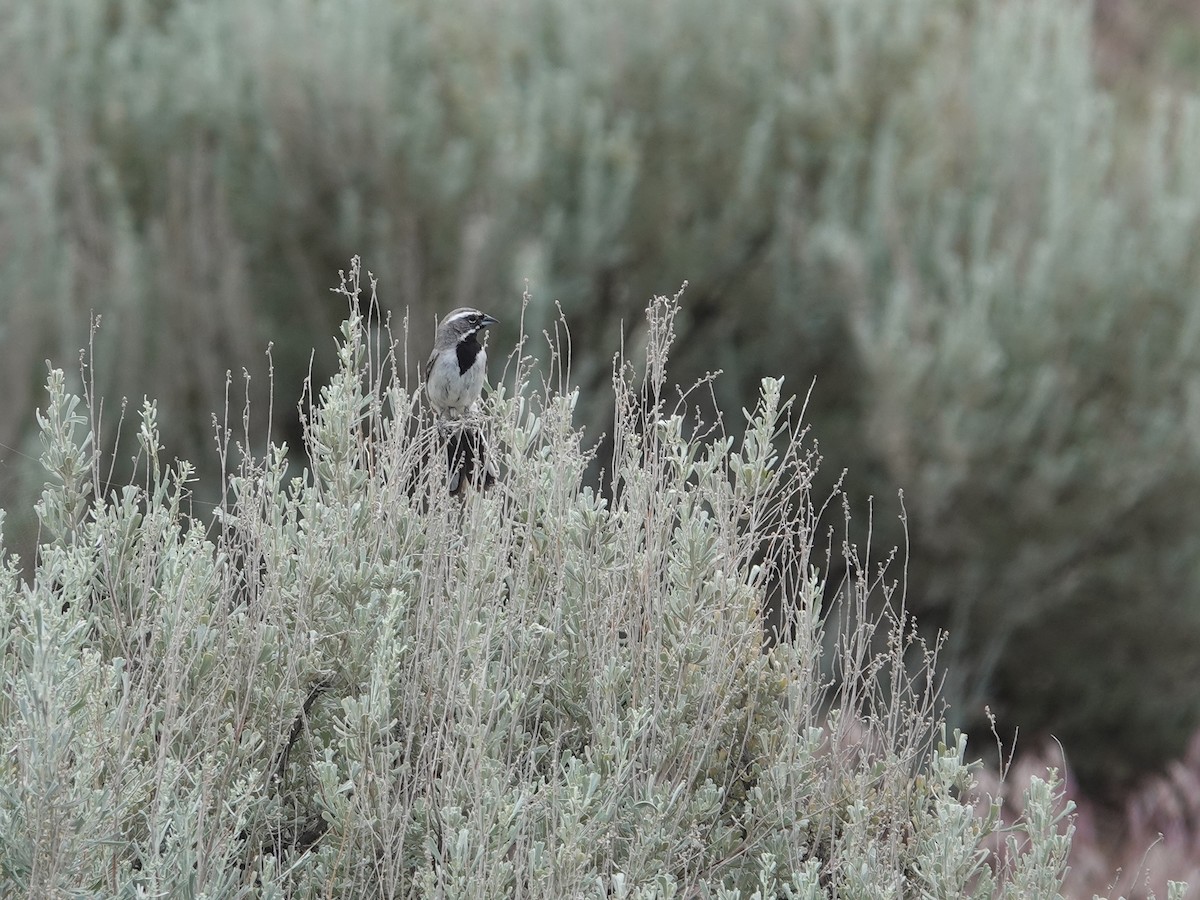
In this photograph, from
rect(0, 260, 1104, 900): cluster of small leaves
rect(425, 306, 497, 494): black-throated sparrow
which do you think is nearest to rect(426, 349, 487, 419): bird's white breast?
rect(425, 306, 497, 494): black-throated sparrow

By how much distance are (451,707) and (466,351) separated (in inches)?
125

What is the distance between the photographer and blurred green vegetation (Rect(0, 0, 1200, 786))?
7.79 metres

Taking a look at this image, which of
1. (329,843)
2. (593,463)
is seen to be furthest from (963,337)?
(329,843)

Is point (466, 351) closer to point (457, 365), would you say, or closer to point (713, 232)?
point (457, 365)

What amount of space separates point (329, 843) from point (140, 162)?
594 cm

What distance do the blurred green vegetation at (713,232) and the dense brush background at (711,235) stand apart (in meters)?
0.02

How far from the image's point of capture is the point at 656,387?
3451 mm

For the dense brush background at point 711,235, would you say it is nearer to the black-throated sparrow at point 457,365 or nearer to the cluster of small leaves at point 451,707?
the black-throated sparrow at point 457,365

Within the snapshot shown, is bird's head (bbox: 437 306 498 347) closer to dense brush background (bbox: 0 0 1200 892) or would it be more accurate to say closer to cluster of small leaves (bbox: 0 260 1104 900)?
dense brush background (bbox: 0 0 1200 892)

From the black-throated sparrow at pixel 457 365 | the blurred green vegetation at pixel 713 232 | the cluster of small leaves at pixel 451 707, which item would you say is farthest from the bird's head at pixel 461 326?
the cluster of small leaves at pixel 451 707

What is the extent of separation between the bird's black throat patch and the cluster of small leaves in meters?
2.28

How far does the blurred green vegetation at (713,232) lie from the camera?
7789mm

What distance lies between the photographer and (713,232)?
8211 millimetres

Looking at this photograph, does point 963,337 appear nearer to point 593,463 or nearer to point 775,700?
point 593,463
